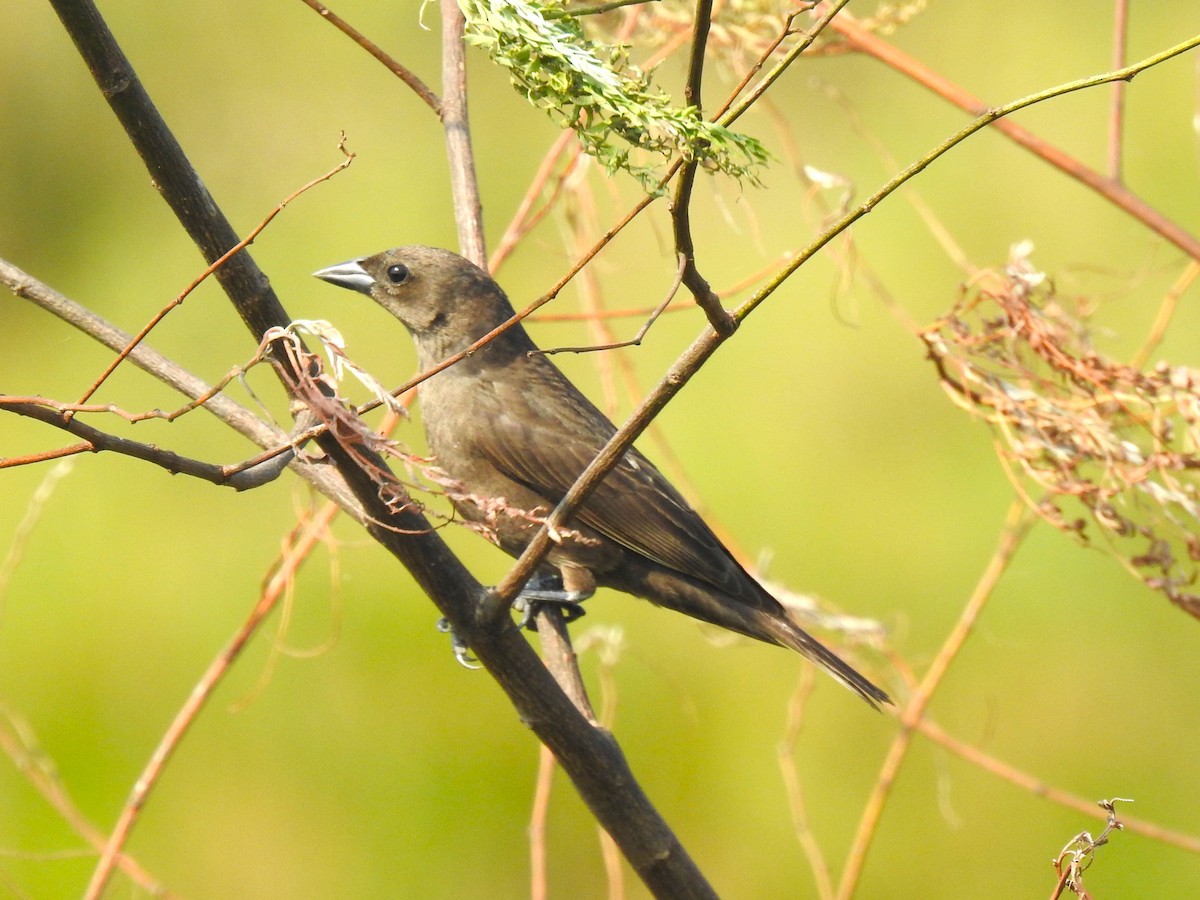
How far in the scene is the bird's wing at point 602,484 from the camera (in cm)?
354

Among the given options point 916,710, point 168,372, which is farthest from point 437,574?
point 916,710

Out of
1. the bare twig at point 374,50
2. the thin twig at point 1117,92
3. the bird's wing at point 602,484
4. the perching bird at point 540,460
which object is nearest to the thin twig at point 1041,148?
the thin twig at point 1117,92

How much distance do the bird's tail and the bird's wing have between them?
11 centimetres

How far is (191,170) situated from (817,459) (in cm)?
468

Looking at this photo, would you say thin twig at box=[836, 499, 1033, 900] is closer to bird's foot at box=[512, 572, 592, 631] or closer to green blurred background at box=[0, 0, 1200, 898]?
bird's foot at box=[512, 572, 592, 631]

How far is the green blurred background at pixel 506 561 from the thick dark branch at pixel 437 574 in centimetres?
205

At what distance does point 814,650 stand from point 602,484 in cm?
73

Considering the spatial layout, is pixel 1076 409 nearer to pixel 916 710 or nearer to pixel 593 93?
pixel 916 710

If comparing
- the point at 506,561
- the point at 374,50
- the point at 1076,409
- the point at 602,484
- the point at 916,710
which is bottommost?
the point at 916,710

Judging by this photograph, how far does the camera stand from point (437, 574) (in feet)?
7.25

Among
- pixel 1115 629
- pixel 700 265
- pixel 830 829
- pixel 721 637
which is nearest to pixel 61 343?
pixel 700 265

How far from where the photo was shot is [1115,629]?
569 centimetres

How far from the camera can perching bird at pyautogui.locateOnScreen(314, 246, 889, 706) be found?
11.5 ft

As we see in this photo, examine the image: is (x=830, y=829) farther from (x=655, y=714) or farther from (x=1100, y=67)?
(x=1100, y=67)
